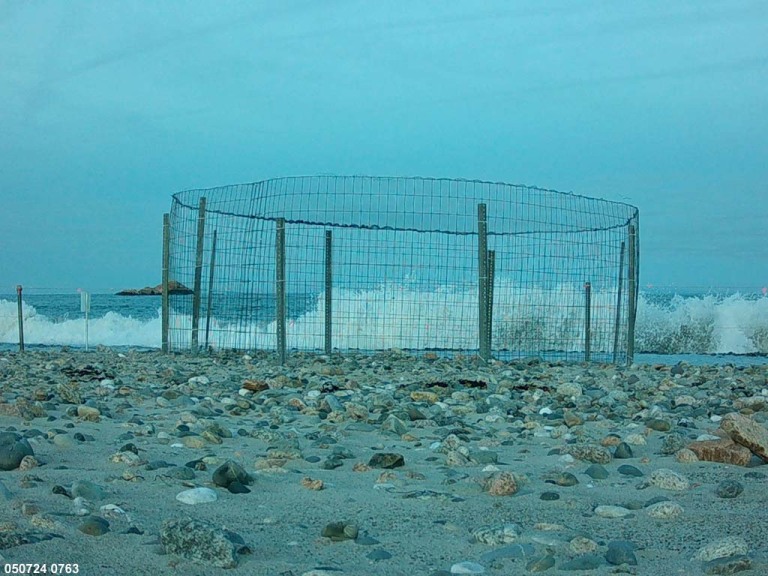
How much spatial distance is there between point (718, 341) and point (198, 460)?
15.7 m

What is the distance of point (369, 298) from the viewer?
31.6ft

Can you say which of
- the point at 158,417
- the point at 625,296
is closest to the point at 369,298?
the point at 625,296

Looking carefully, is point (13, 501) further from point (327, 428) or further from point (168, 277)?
point (168, 277)

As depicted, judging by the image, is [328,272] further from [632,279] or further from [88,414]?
[88,414]

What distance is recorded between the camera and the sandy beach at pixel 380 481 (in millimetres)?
2414

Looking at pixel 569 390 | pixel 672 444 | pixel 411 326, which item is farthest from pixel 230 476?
pixel 411 326

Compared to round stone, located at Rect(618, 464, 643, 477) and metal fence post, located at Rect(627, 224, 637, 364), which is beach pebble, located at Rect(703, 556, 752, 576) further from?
metal fence post, located at Rect(627, 224, 637, 364)

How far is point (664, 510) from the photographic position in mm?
2918

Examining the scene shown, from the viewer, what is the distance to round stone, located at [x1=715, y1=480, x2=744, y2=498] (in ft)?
10.3

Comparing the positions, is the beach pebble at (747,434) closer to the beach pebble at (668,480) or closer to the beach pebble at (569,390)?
the beach pebble at (668,480)

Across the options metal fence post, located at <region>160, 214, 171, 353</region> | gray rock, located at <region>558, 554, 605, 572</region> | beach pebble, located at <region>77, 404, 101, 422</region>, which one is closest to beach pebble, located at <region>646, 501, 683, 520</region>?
gray rock, located at <region>558, 554, 605, 572</region>

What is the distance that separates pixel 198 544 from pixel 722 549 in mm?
1429

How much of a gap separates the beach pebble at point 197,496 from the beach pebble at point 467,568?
3.30ft

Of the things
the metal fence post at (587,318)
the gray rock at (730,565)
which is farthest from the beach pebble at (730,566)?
the metal fence post at (587,318)
